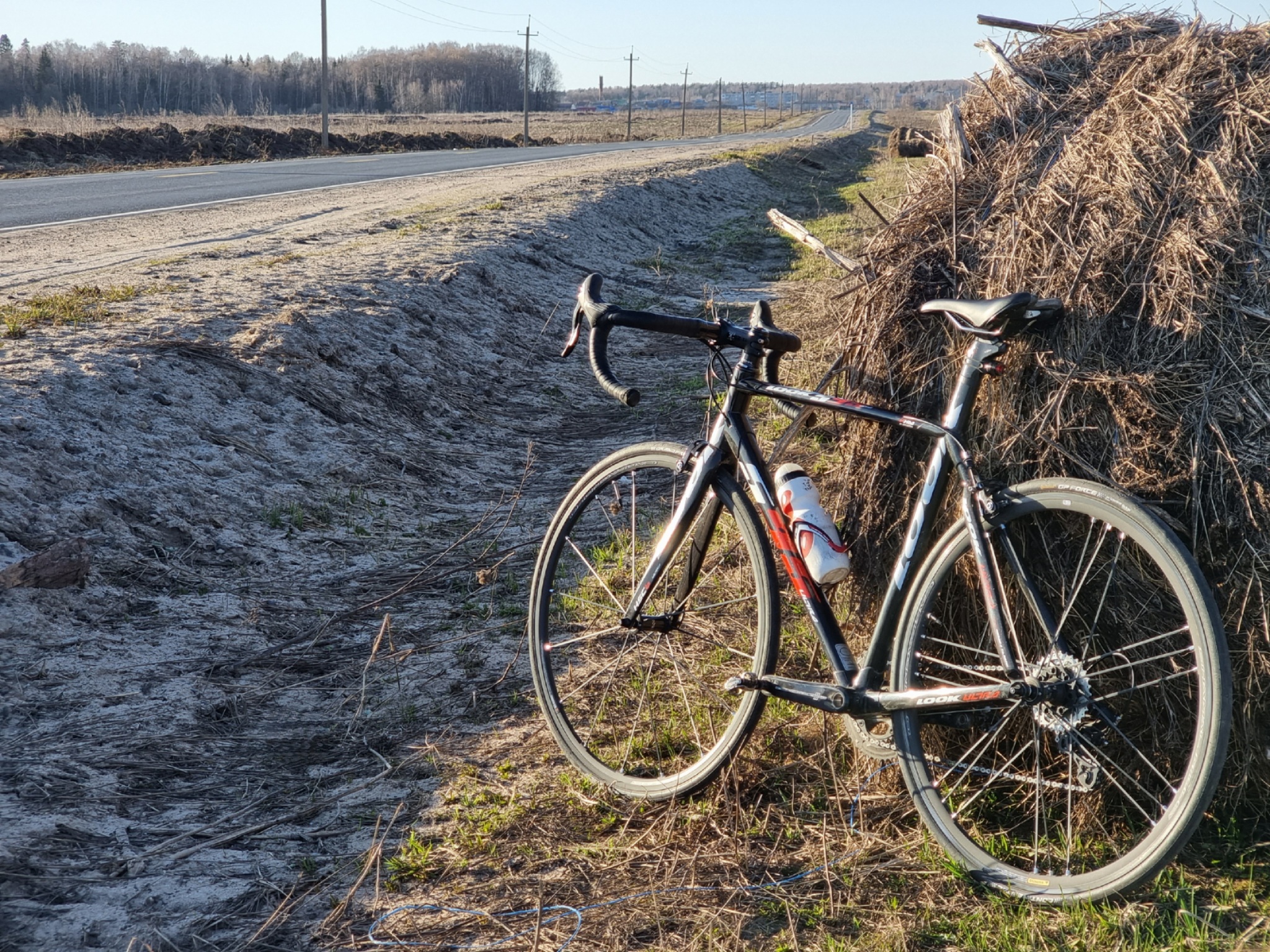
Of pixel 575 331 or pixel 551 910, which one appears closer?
pixel 551 910

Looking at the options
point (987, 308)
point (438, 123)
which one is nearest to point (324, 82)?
point (438, 123)

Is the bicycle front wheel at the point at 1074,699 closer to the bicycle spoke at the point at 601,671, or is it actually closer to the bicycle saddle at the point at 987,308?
the bicycle saddle at the point at 987,308

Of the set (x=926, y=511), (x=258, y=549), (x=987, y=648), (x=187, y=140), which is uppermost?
(x=187, y=140)

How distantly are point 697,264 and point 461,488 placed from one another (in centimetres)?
921

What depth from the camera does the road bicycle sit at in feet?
7.68

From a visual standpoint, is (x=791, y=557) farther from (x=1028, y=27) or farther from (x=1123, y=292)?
(x=1028, y=27)

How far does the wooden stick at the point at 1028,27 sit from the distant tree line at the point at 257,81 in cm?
4359

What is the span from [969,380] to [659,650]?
1.70 m

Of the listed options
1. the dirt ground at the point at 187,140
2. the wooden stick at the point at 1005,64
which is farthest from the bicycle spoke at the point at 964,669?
the dirt ground at the point at 187,140

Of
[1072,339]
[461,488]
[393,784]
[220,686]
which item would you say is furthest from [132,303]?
[1072,339]

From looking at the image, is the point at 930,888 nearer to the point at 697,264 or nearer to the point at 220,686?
the point at 220,686

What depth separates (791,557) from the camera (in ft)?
9.17

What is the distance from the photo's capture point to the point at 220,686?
12.6 feet

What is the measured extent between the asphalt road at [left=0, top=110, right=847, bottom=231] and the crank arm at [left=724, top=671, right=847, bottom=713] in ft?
39.8
